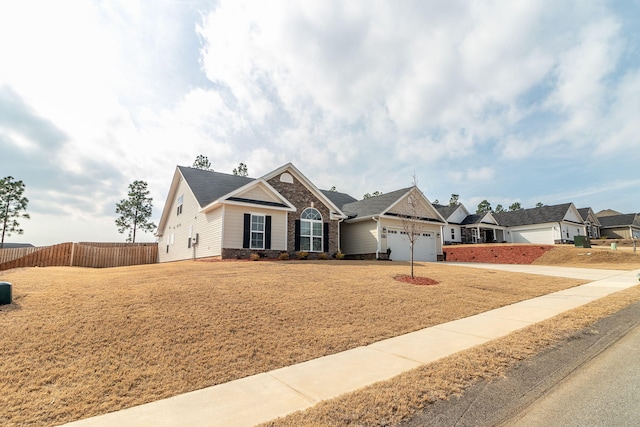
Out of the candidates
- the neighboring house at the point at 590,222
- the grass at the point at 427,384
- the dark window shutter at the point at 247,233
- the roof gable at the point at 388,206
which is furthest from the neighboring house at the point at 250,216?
the neighboring house at the point at 590,222

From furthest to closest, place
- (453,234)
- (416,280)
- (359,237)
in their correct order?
(453,234)
(359,237)
(416,280)

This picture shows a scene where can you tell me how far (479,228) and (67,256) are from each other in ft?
130

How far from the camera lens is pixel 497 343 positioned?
18.1ft

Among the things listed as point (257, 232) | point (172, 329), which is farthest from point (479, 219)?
point (172, 329)

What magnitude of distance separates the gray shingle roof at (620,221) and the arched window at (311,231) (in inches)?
2109

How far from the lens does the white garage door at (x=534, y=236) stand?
3897 cm

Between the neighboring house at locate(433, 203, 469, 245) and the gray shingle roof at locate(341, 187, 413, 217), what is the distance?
617 inches

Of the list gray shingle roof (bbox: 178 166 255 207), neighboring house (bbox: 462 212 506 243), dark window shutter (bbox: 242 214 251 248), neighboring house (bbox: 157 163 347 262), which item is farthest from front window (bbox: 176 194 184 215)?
A: neighboring house (bbox: 462 212 506 243)

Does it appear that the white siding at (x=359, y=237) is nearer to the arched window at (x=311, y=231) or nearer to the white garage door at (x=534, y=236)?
the arched window at (x=311, y=231)

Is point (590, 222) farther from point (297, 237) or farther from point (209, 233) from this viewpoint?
point (209, 233)

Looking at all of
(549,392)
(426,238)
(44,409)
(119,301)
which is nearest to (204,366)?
(44,409)

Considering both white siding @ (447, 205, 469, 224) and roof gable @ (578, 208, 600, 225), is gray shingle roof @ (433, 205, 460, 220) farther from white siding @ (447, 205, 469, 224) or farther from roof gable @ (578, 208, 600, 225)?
roof gable @ (578, 208, 600, 225)

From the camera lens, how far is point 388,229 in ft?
76.0

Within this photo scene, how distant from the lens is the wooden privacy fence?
63.7 feet
